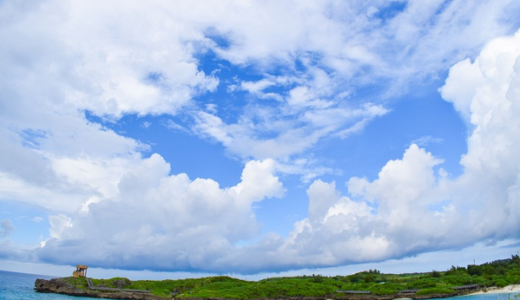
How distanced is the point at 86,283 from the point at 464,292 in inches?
5048

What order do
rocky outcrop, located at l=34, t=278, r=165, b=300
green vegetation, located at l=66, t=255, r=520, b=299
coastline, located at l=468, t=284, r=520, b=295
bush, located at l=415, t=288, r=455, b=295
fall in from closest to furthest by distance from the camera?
1. rocky outcrop, located at l=34, t=278, r=165, b=300
2. green vegetation, located at l=66, t=255, r=520, b=299
3. bush, located at l=415, t=288, r=455, b=295
4. coastline, located at l=468, t=284, r=520, b=295

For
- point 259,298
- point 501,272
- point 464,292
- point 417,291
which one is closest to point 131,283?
point 259,298

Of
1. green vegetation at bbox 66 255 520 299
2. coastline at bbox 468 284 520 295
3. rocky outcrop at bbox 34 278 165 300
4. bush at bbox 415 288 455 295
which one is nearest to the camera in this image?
rocky outcrop at bbox 34 278 165 300

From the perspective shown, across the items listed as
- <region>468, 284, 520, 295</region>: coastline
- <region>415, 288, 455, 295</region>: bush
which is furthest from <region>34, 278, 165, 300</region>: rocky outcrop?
<region>468, 284, 520, 295</region>: coastline

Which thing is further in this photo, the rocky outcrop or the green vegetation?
the green vegetation

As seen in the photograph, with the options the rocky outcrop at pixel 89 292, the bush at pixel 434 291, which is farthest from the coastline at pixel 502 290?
the rocky outcrop at pixel 89 292

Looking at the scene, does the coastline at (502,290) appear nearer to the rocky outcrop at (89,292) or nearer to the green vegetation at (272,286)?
the green vegetation at (272,286)

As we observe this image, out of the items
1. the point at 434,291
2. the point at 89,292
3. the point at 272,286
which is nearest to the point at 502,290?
the point at 434,291

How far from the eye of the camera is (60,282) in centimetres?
12888

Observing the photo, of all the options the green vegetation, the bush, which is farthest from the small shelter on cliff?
the bush

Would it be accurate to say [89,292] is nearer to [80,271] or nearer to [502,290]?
[80,271]

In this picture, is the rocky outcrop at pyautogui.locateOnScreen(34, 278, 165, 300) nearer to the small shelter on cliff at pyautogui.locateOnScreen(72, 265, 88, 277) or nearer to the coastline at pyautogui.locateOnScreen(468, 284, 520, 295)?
the small shelter on cliff at pyautogui.locateOnScreen(72, 265, 88, 277)

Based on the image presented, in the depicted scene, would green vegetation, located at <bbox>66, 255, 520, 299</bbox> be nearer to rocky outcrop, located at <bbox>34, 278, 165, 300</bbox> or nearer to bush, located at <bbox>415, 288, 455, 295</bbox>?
bush, located at <bbox>415, 288, 455, 295</bbox>

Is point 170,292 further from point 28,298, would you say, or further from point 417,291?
point 417,291
